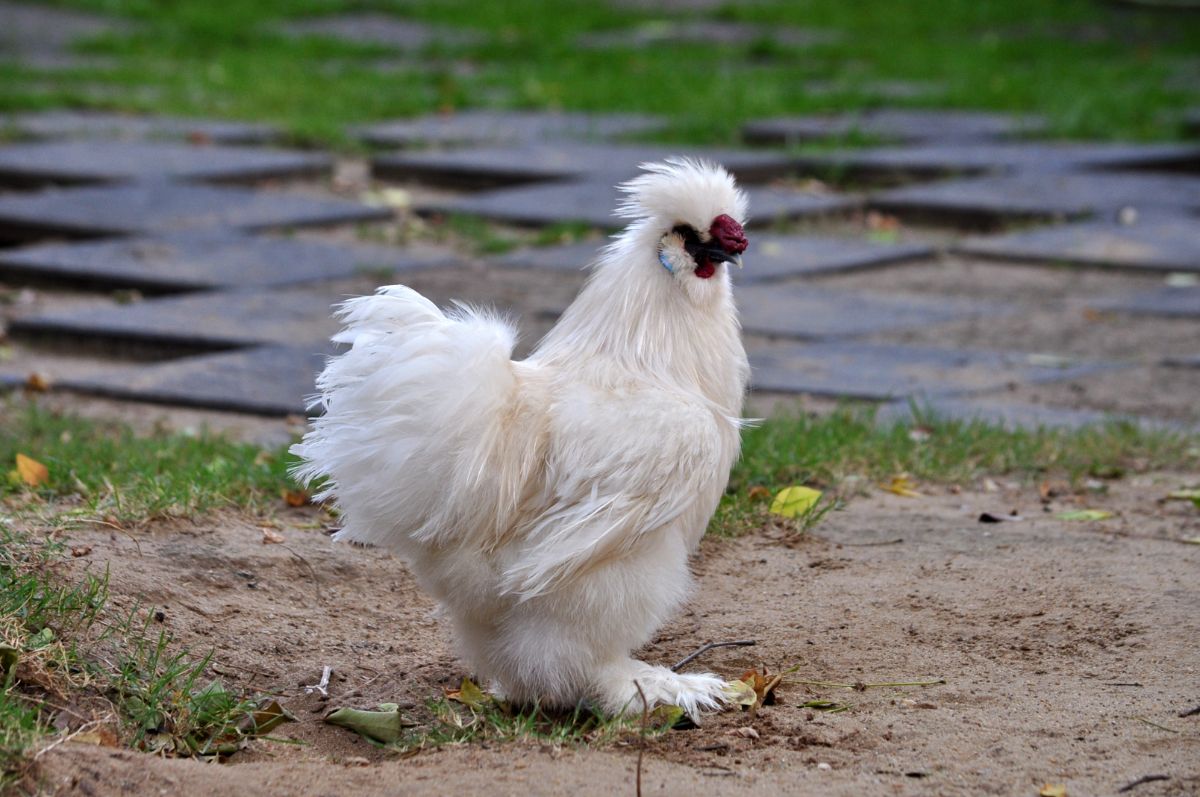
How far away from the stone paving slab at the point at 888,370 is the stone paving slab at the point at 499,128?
4707 mm

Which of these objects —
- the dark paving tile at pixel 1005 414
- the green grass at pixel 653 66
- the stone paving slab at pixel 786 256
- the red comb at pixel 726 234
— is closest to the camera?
the red comb at pixel 726 234

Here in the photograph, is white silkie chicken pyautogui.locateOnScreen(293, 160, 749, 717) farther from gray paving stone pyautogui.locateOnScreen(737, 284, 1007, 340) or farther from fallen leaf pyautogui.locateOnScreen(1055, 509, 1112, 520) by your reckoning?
gray paving stone pyautogui.locateOnScreen(737, 284, 1007, 340)

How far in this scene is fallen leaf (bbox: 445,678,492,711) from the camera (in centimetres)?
341

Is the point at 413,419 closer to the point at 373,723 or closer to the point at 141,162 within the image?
the point at 373,723

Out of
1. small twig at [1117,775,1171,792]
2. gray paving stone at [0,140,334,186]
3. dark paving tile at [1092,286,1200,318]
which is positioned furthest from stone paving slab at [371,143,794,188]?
small twig at [1117,775,1171,792]

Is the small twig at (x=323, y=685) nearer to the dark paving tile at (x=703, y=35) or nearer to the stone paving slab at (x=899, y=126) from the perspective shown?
the stone paving slab at (x=899, y=126)

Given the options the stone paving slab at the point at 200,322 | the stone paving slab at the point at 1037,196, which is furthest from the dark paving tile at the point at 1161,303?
the stone paving slab at the point at 200,322

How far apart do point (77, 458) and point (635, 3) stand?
52.2ft

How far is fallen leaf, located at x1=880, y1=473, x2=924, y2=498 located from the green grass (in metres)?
6.24

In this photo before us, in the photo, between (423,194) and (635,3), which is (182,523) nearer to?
(423,194)

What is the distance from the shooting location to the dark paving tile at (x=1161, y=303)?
283 inches

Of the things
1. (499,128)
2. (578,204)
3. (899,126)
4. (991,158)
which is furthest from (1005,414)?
(499,128)

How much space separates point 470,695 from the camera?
345 centimetres

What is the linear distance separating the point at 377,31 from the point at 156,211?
28.9 ft
